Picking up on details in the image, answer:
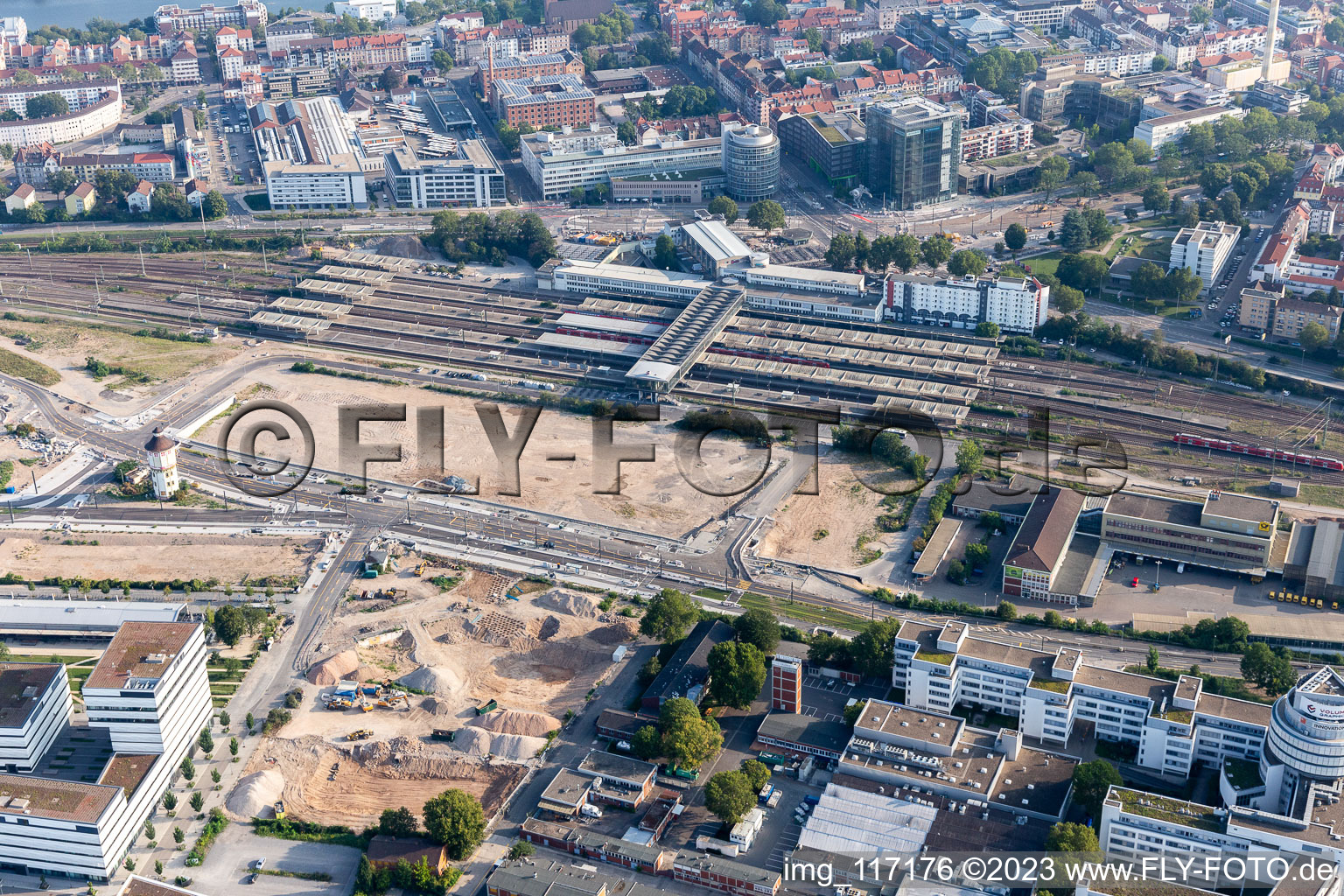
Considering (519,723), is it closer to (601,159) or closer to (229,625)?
(229,625)

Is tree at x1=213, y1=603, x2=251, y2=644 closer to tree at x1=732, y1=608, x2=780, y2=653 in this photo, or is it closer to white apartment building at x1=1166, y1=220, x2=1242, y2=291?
tree at x1=732, y1=608, x2=780, y2=653

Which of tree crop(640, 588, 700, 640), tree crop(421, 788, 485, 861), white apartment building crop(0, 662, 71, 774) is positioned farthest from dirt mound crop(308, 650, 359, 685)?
tree crop(640, 588, 700, 640)

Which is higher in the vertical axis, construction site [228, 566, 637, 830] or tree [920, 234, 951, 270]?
Result: tree [920, 234, 951, 270]

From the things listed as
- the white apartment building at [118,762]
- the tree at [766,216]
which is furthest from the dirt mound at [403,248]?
the white apartment building at [118,762]

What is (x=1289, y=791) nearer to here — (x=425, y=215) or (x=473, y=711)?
(x=473, y=711)

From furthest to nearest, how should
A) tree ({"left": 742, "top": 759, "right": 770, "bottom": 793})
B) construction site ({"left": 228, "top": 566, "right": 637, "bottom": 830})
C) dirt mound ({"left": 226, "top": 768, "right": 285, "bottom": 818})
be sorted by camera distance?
construction site ({"left": 228, "top": 566, "right": 637, "bottom": 830}) → dirt mound ({"left": 226, "top": 768, "right": 285, "bottom": 818}) → tree ({"left": 742, "top": 759, "right": 770, "bottom": 793})

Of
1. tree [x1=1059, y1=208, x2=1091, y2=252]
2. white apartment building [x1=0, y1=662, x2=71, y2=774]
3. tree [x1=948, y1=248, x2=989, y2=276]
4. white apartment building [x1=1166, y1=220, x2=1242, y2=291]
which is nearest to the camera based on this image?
white apartment building [x1=0, y1=662, x2=71, y2=774]

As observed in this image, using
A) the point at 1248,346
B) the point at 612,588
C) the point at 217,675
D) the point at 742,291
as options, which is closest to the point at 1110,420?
the point at 1248,346
